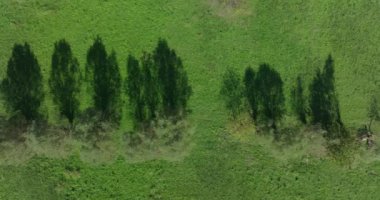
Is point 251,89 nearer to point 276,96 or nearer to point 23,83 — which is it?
point 276,96

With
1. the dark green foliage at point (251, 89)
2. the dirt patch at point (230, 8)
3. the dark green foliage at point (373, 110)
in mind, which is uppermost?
the dirt patch at point (230, 8)

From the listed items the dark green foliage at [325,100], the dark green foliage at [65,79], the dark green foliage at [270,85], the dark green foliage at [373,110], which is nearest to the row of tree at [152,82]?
the dark green foliage at [65,79]

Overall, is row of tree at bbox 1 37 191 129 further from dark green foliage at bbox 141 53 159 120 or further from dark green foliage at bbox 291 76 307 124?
dark green foliage at bbox 291 76 307 124

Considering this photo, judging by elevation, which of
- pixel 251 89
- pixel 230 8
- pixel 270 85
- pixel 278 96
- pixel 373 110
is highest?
pixel 230 8

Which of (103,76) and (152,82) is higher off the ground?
(103,76)

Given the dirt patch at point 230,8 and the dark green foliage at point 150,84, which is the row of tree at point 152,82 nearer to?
the dark green foliage at point 150,84

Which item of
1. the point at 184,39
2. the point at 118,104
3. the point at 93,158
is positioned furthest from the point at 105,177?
the point at 184,39

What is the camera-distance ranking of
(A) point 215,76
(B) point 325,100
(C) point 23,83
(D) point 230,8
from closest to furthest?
(D) point 230,8
(C) point 23,83
(A) point 215,76
(B) point 325,100

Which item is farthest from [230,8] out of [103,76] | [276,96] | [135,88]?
[103,76]
